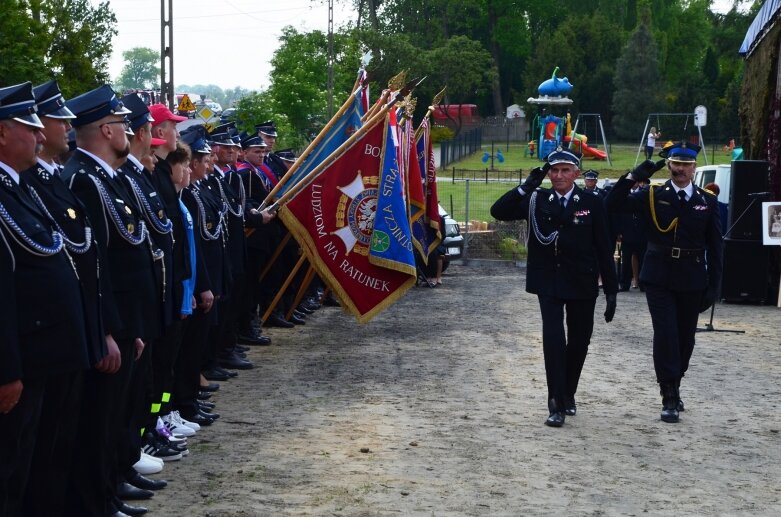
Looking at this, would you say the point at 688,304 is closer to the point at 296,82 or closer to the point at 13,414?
the point at 13,414

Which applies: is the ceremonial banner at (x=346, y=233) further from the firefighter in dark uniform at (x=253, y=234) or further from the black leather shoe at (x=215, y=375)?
the black leather shoe at (x=215, y=375)

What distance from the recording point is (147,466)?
7.30m

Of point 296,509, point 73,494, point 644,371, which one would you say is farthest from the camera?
point 644,371

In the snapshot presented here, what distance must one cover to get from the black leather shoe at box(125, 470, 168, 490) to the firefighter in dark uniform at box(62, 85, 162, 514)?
15.8 inches

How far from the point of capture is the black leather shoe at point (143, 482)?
22.8ft

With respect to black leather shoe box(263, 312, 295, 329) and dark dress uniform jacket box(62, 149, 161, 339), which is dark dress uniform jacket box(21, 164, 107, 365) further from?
black leather shoe box(263, 312, 295, 329)

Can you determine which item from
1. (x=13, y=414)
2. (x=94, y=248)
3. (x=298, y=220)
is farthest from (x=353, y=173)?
(x=13, y=414)

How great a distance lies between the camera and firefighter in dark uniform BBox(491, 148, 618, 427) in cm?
907

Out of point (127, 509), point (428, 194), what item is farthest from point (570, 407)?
point (428, 194)

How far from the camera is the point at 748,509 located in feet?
22.3

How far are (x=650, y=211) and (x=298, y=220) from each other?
3.87 m

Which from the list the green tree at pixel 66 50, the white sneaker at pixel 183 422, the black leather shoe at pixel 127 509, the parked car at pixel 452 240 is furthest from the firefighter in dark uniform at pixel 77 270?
the green tree at pixel 66 50

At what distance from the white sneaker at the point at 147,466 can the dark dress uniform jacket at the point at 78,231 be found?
6.16 ft

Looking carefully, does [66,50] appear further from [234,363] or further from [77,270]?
[77,270]
